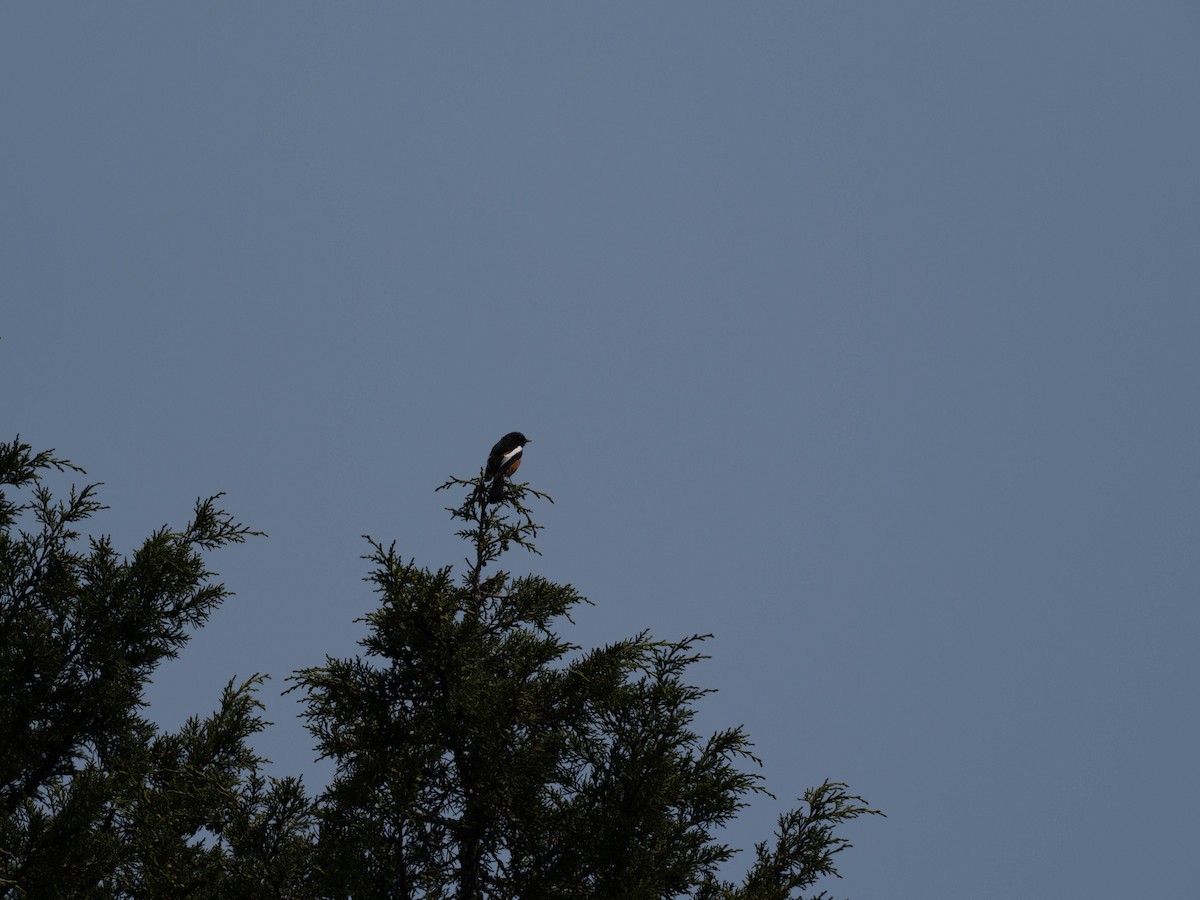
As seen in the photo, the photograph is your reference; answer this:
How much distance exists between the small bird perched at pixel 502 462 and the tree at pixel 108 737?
2.70m

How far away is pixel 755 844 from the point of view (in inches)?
371

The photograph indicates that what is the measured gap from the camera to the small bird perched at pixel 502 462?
1088cm

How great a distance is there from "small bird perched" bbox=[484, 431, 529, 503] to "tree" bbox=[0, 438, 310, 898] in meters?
2.70

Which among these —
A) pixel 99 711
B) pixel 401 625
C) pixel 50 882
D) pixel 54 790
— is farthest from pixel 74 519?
pixel 401 625

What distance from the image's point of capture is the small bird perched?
10.9 meters

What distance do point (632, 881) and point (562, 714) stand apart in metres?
1.52

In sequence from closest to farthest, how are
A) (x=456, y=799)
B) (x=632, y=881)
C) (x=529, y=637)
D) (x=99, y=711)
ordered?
1. (x=632, y=881)
2. (x=456, y=799)
3. (x=529, y=637)
4. (x=99, y=711)

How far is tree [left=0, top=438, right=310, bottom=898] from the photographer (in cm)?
926

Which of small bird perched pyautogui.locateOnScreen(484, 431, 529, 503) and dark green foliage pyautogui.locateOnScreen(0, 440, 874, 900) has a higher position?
small bird perched pyautogui.locateOnScreen(484, 431, 529, 503)

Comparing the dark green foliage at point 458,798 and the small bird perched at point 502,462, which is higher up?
the small bird perched at point 502,462

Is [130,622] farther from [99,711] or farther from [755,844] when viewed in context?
[755,844]

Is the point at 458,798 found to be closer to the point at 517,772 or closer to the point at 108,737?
the point at 517,772

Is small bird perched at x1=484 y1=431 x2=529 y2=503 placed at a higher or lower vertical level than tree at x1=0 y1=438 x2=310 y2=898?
higher

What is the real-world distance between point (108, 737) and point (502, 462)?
15.1ft
